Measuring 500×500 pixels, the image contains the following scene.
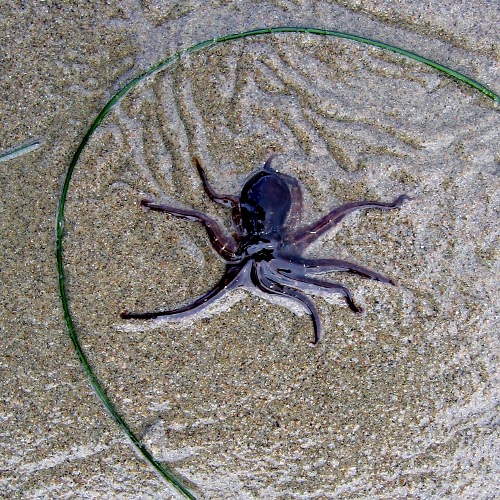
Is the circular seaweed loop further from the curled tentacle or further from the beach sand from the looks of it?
the curled tentacle

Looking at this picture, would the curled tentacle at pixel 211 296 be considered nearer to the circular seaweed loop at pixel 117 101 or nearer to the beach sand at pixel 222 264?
the beach sand at pixel 222 264

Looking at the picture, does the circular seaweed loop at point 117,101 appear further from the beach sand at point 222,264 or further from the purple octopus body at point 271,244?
the purple octopus body at point 271,244

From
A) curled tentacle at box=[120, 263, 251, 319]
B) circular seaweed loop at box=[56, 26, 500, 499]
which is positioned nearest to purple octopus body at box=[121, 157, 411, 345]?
curled tentacle at box=[120, 263, 251, 319]

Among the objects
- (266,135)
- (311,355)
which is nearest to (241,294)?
(311,355)

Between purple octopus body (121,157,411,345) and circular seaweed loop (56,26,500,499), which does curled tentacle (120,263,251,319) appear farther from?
circular seaweed loop (56,26,500,499)

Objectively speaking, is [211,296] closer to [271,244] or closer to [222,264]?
[222,264]

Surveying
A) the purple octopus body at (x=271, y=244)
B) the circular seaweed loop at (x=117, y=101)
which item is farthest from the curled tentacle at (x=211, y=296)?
the circular seaweed loop at (x=117, y=101)
